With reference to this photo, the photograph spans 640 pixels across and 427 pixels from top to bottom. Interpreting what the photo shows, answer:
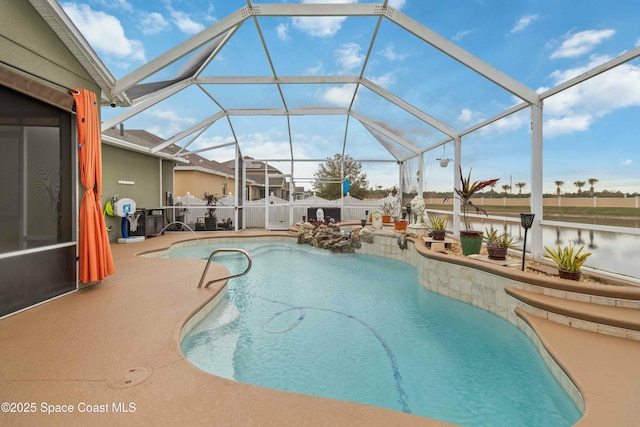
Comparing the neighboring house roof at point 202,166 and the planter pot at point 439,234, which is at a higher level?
the neighboring house roof at point 202,166

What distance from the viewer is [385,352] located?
312 cm

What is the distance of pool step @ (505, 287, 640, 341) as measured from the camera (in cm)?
276

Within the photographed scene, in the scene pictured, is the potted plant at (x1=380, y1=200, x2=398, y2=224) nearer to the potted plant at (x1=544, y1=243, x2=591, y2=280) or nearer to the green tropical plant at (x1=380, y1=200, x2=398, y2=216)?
the green tropical plant at (x1=380, y1=200, x2=398, y2=216)

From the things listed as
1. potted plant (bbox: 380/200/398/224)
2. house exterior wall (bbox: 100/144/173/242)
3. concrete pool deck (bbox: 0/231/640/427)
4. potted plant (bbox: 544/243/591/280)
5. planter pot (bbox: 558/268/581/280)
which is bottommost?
concrete pool deck (bbox: 0/231/640/427)

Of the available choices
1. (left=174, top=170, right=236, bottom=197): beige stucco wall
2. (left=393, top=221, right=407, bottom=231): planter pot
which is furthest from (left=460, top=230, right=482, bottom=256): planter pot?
(left=174, top=170, right=236, bottom=197): beige stucco wall

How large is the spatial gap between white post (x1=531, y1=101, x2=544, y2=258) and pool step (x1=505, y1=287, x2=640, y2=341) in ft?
5.40

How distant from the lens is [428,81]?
6.59 meters

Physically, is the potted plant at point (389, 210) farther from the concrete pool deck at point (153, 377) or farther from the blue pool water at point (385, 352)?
the concrete pool deck at point (153, 377)

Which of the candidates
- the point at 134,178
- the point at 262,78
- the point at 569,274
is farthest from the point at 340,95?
the point at 569,274

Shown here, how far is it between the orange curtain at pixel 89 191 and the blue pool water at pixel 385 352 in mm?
1661

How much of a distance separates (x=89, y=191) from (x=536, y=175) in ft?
21.5

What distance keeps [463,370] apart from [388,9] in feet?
18.7

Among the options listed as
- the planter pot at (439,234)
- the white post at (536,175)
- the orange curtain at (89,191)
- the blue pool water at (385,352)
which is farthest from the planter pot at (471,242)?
the orange curtain at (89,191)

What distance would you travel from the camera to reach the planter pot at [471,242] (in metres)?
5.05
